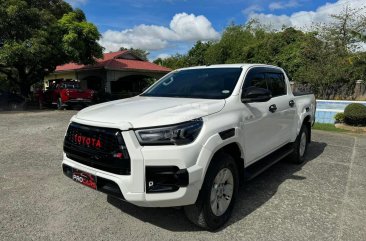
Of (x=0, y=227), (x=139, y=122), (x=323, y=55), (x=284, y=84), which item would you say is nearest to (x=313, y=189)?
(x=284, y=84)

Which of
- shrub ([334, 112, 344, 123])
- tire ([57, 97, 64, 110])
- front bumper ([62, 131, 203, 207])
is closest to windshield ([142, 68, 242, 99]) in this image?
front bumper ([62, 131, 203, 207])

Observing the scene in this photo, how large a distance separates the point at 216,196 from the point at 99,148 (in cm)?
137

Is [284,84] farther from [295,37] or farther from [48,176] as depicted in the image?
[295,37]

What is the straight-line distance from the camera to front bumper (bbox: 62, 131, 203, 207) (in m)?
3.02

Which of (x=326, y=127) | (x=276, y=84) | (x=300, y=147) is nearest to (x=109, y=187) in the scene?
(x=276, y=84)

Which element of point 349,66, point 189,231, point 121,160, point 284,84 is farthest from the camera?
point 349,66

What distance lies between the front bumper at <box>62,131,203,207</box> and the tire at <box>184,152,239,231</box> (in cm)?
20

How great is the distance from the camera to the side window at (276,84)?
5238 mm

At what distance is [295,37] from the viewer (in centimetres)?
2447

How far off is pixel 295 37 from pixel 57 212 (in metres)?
24.1

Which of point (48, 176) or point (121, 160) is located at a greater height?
point (121, 160)

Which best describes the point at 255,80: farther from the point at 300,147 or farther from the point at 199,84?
the point at 300,147

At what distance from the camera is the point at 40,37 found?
17078mm

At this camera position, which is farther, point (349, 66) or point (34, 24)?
point (34, 24)
